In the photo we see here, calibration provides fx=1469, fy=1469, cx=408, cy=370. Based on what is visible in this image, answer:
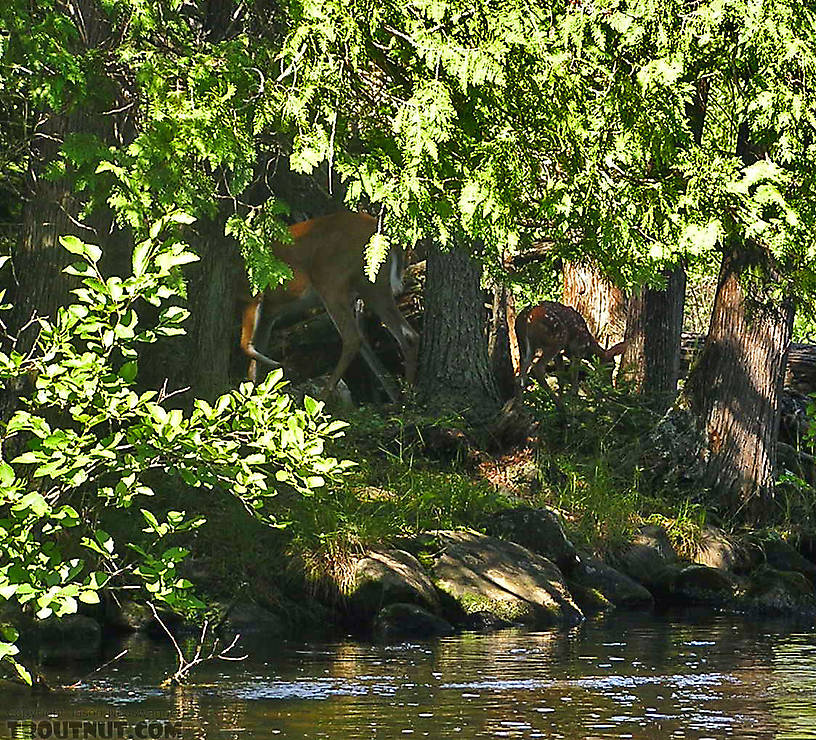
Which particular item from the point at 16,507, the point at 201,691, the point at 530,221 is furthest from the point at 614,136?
the point at 201,691

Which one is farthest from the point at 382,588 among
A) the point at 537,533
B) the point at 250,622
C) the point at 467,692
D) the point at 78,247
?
the point at 78,247

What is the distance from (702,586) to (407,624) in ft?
11.3

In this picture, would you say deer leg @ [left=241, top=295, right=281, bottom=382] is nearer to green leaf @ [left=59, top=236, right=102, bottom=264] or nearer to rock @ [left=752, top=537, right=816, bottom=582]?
rock @ [left=752, top=537, right=816, bottom=582]

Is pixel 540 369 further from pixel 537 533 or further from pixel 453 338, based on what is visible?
pixel 537 533

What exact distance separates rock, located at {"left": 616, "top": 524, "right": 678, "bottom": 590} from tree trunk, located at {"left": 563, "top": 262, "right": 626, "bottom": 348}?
5.09 m

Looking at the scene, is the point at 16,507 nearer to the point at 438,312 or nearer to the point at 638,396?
the point at 438,312

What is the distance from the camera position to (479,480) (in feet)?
47.1

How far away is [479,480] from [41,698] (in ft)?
23.0

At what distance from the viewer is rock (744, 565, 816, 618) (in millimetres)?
12633

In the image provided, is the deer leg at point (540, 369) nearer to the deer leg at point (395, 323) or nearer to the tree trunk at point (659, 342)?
the tree trunk at point (659, 342)

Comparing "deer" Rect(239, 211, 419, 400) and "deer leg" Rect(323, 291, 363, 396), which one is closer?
"deer" Rect(239, 211, 419, 400)

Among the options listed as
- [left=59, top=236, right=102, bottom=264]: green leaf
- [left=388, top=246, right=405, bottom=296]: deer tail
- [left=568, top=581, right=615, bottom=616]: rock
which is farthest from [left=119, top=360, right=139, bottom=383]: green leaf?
[left=388, top=246, right=405, bottom=296]: deer tail

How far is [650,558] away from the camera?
13.4 m

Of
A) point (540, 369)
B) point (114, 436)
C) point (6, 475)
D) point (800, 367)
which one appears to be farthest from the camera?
point (800, 367)
